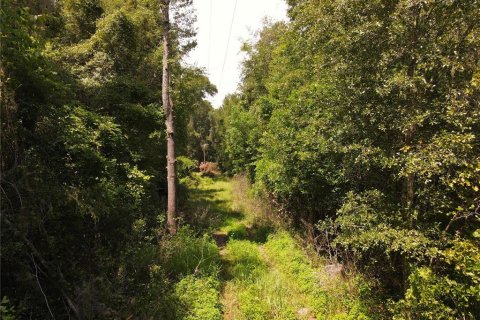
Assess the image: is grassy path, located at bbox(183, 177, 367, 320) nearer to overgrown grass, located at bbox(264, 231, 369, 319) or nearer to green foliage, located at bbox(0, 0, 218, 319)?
overgrown grass, located at bbox(264, 231, 369, 319)

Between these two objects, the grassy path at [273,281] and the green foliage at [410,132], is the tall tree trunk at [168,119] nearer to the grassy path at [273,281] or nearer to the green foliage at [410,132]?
the grassy path at [273,281]

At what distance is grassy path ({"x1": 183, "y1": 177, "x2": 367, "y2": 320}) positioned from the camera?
24.8 ft

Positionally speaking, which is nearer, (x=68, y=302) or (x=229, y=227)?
(x=68, y=302)

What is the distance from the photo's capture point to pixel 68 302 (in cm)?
534

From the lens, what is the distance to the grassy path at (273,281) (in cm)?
756

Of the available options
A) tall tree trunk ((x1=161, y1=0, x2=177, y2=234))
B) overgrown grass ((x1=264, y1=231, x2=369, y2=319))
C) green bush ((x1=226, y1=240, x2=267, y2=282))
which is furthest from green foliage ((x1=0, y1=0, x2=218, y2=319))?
overgrown grass ((x1=264, y1=231, x2=369, y2=319))

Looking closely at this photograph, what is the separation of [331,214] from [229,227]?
5075 millimetres

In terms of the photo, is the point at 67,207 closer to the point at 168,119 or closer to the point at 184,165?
the point at 168,119

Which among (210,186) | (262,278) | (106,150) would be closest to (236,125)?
(210,186)

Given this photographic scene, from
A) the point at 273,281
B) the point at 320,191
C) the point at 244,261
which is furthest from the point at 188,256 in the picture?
the point at 320,191

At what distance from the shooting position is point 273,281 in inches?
352

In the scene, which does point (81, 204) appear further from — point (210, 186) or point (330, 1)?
point (210, 186)

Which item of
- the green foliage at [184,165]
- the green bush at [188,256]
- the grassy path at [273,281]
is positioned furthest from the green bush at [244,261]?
the green foliage at [184,165]

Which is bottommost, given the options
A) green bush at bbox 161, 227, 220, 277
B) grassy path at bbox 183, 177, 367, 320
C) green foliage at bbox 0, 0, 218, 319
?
grassy path at bbox 183, 177, 367, 320
